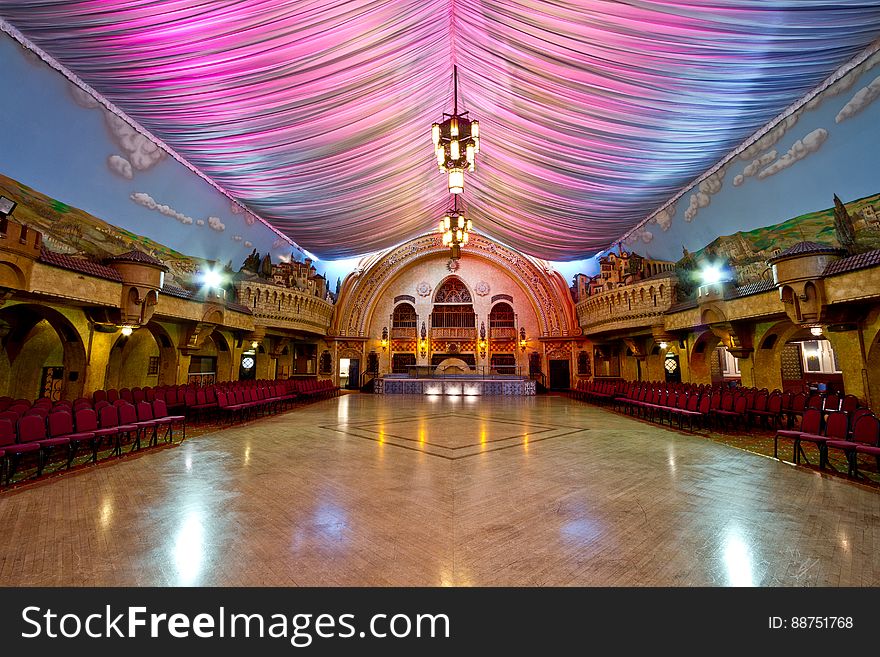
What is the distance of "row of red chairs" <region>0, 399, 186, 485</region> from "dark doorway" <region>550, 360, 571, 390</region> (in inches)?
794

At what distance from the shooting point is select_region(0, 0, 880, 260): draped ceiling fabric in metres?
5.45

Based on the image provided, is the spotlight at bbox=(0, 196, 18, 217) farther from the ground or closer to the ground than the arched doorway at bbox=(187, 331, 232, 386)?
farther from the ground

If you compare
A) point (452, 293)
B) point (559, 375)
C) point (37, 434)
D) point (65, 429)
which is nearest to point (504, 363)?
point (559, 375)

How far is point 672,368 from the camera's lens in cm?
2019

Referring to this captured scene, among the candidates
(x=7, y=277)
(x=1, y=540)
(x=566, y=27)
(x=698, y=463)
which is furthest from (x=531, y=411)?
(x=7, y=277)

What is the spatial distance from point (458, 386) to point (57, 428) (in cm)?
1522

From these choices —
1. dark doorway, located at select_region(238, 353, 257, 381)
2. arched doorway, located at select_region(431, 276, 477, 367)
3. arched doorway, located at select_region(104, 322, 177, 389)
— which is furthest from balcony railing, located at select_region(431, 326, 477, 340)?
arched doorway, located at select_region(104, 322, 177, 389)

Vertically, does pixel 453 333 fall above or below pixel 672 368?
above

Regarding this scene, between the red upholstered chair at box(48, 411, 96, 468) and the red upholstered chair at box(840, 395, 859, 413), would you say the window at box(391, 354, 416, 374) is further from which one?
the red upholstered chair at box(840, 395, 859, 413)

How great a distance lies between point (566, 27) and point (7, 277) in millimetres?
10575

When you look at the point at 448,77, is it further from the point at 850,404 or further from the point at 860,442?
the point at 850,404

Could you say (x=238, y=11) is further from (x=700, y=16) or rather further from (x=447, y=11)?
(x=700, y=16)

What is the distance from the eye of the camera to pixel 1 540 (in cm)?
282

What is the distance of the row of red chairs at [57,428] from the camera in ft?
14.9
